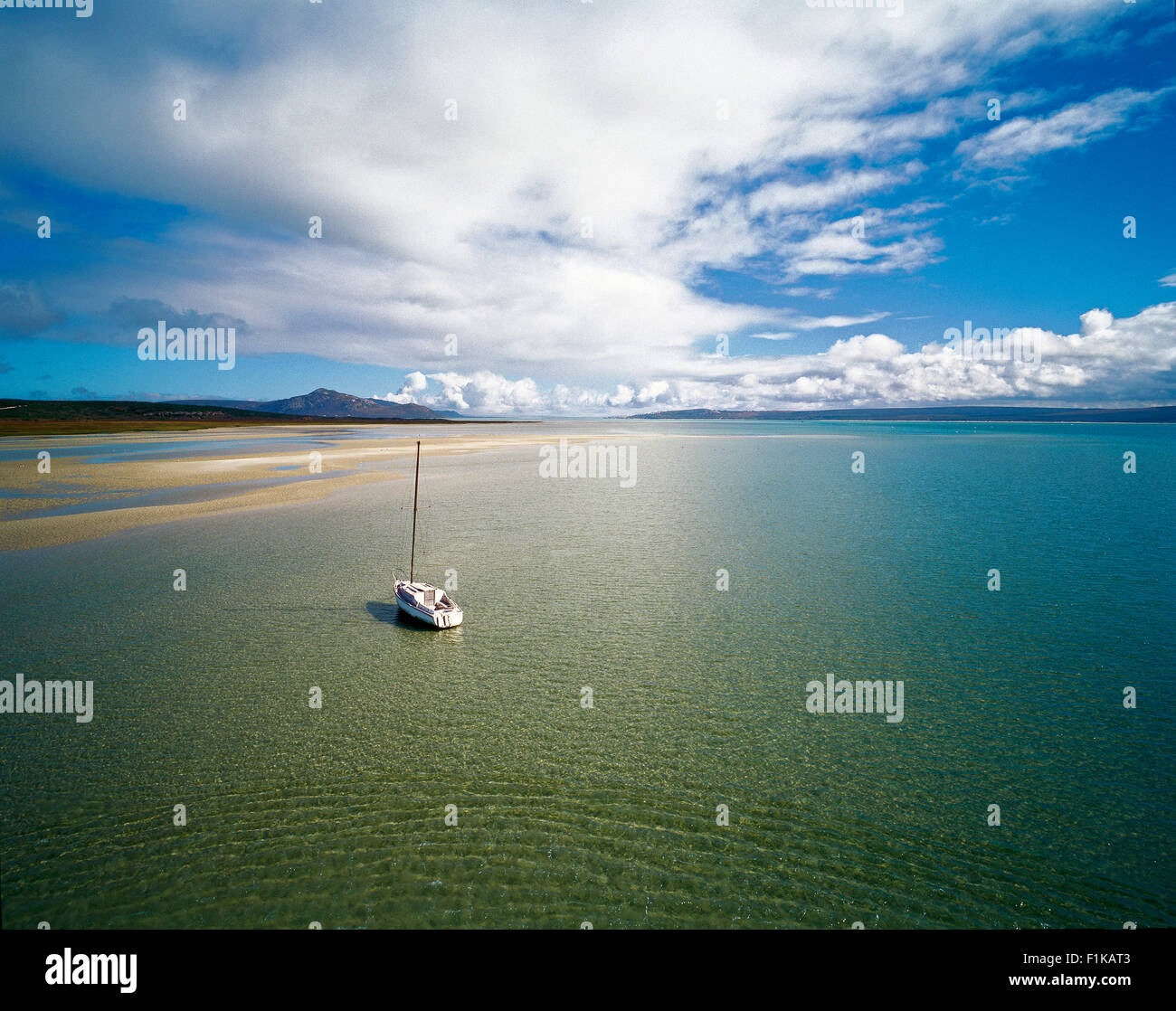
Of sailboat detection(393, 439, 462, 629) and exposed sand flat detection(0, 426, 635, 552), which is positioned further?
exposed sand flat detection(0, 426, 635, 552)

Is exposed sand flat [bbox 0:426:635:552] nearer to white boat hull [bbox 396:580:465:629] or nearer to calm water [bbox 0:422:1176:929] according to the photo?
calm water [bbox 0:422:1176:929]

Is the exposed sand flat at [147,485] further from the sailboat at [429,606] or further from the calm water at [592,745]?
the sailboat at [429,606]

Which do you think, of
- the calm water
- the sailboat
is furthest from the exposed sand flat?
the sailboat

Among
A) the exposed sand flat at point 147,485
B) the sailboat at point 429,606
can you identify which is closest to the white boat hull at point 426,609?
the sailboat at point 429,606

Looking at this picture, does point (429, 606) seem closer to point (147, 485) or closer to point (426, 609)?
point (426, 609)
